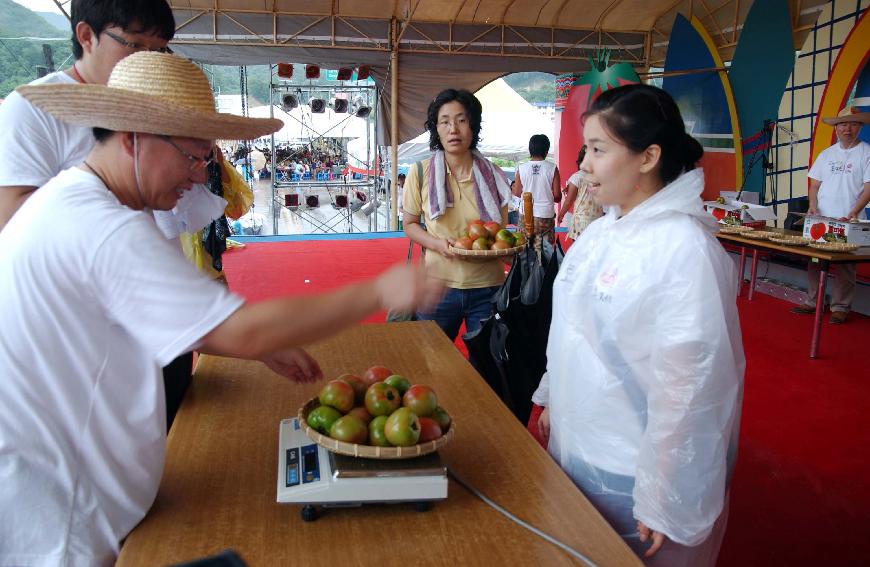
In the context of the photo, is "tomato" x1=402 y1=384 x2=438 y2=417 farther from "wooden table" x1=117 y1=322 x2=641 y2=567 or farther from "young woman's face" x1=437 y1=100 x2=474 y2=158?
"young woman's face" x1=437 y1=100 x2=474 y2=158

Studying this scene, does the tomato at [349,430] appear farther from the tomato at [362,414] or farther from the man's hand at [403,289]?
the man's hand at [403,289]

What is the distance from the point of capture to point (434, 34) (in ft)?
34.0

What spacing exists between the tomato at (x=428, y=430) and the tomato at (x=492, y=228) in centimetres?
156

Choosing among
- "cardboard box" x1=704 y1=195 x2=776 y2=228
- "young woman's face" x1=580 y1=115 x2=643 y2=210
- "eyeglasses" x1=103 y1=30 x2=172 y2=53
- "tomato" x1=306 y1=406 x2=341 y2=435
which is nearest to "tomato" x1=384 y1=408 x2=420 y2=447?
"tomato" x1=306 y1=406 x2=341 y2=435

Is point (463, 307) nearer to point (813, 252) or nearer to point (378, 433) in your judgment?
point (378, 433)

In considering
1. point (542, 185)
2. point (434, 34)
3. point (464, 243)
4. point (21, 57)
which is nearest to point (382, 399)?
point (464, 243)

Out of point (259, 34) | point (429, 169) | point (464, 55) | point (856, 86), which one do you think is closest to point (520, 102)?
point (464, 55)

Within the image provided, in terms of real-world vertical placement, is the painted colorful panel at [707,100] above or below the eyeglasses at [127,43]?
above

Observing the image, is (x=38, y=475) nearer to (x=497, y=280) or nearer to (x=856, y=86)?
(x=497, y=280)

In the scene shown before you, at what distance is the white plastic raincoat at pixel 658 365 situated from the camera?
4.33 ft

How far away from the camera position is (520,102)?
72.8ft

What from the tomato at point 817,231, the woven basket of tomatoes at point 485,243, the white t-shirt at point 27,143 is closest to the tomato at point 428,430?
the white t-shirt at point 27,143

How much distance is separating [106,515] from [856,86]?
8.13 m

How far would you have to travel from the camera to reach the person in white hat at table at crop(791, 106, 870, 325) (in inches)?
225
